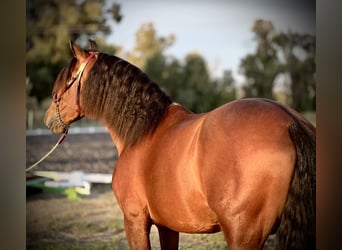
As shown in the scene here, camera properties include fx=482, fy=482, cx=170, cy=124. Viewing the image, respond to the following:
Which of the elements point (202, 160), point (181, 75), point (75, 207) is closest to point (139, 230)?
point (202, 160)

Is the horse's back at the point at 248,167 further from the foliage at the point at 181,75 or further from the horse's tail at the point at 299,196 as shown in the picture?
the foliage at the point at 181,75

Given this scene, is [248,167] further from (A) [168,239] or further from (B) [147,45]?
(B) [147,45]

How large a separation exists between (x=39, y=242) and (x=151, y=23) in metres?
1.77

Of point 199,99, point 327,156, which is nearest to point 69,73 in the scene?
point 199,99

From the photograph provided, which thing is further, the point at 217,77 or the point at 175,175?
the point at 217,77

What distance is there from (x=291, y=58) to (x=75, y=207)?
6.08 feet

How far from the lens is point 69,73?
3.03 metres

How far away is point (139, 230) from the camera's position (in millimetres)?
2797

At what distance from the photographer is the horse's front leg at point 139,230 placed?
9.14 feet

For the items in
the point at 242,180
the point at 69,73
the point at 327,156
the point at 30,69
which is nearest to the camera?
the point at 242,180

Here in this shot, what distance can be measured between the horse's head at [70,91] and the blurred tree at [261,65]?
1069 mm

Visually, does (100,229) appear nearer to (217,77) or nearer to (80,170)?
(80,170)

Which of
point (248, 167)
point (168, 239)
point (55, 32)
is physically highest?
point (55, 32)

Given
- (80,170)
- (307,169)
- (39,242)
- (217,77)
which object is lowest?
(39,242)
